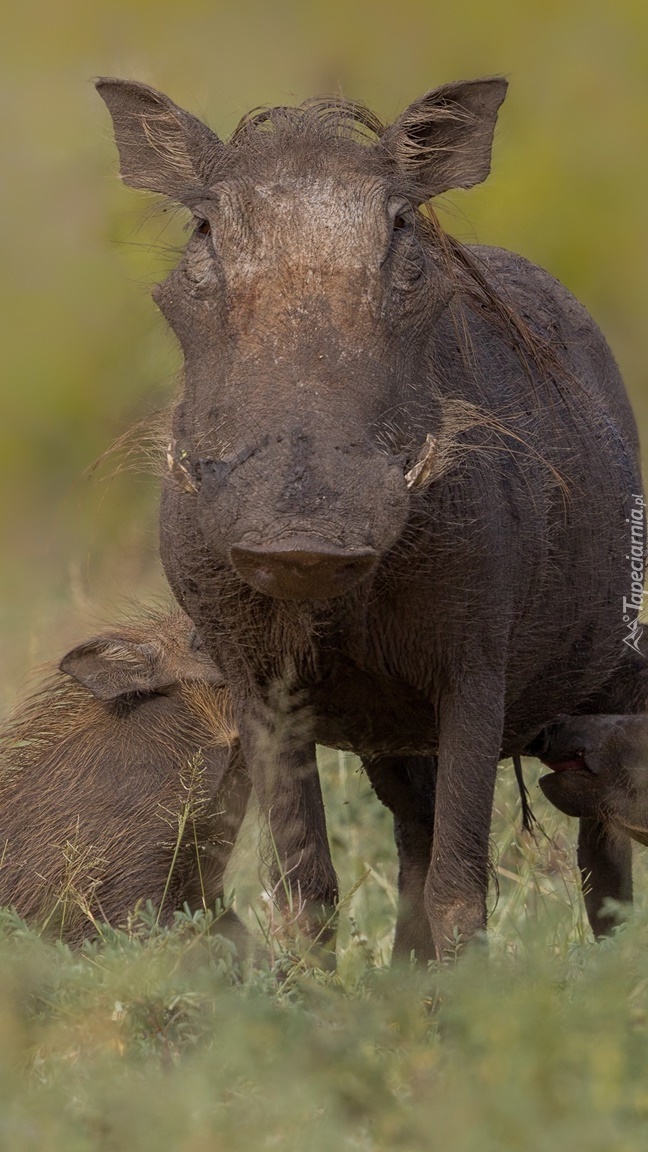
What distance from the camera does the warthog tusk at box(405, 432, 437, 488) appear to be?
3.87m

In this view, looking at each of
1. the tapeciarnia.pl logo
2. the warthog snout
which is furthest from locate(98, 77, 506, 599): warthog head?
the tapeciarnia.pl logo

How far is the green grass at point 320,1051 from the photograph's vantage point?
282 centimetres

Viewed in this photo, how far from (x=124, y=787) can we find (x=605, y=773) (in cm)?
132

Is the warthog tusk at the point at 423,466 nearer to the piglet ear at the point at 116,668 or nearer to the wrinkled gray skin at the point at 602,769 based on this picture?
the wrinkled gray skin at the point at 602,769

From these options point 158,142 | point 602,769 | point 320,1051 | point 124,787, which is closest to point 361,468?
point 320,1051

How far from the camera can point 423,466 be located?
12.8 ft

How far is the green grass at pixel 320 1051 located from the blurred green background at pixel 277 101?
9.76m

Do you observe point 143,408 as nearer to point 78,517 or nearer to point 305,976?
point 305,976

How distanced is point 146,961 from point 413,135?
6.55 feet

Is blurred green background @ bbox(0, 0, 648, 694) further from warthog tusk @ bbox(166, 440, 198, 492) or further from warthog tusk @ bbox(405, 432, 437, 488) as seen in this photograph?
warthog tusk @ bbox(405, 432, 437, 488)

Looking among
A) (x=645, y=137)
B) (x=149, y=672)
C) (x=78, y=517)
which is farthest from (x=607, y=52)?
(x=149, y=672)

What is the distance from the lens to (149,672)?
5.48 m

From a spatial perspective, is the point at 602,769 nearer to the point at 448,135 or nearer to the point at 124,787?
the point at 124,787

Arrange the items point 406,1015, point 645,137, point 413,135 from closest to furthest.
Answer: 1. point 406,1015
2. point 413,135
3. point 645,137
